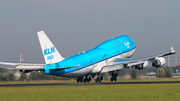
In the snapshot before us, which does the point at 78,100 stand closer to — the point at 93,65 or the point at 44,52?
the point at 44,52

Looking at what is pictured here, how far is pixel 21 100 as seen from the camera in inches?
953

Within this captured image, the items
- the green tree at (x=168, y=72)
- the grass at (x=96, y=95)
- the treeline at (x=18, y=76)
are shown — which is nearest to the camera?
the grass at (x=96, y=95)

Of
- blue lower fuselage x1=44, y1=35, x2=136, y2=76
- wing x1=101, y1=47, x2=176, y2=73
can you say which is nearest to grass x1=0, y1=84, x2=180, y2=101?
blue lower fuselage x1=44, y1=35, x2=136, y2=76

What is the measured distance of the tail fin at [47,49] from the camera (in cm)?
4481

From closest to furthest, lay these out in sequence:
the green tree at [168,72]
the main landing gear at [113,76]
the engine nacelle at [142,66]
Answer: the engine nacelle at [142,66]
the main landing gear at [113,76]
the green tree at [168,72]

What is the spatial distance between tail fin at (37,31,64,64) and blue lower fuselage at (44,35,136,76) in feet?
3.06

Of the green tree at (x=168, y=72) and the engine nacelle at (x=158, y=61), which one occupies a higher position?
the engine nacelle at (x=158, y=61)

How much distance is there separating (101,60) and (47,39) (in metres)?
14.9

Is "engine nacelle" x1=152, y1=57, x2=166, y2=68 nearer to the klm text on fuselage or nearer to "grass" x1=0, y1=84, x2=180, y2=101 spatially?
the klm text on fuselage

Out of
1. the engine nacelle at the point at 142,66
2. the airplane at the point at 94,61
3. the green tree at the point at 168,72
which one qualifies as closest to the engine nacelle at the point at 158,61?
the airplane at the point at 94,61

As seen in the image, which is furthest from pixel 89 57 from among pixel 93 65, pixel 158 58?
pixel 158 58

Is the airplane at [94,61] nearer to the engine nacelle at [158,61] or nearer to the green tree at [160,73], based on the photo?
the engine nacelle at [158,61]

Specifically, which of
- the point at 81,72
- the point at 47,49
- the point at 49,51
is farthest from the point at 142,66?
the point at 47,49

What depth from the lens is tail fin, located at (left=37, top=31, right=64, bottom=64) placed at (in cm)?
4481
